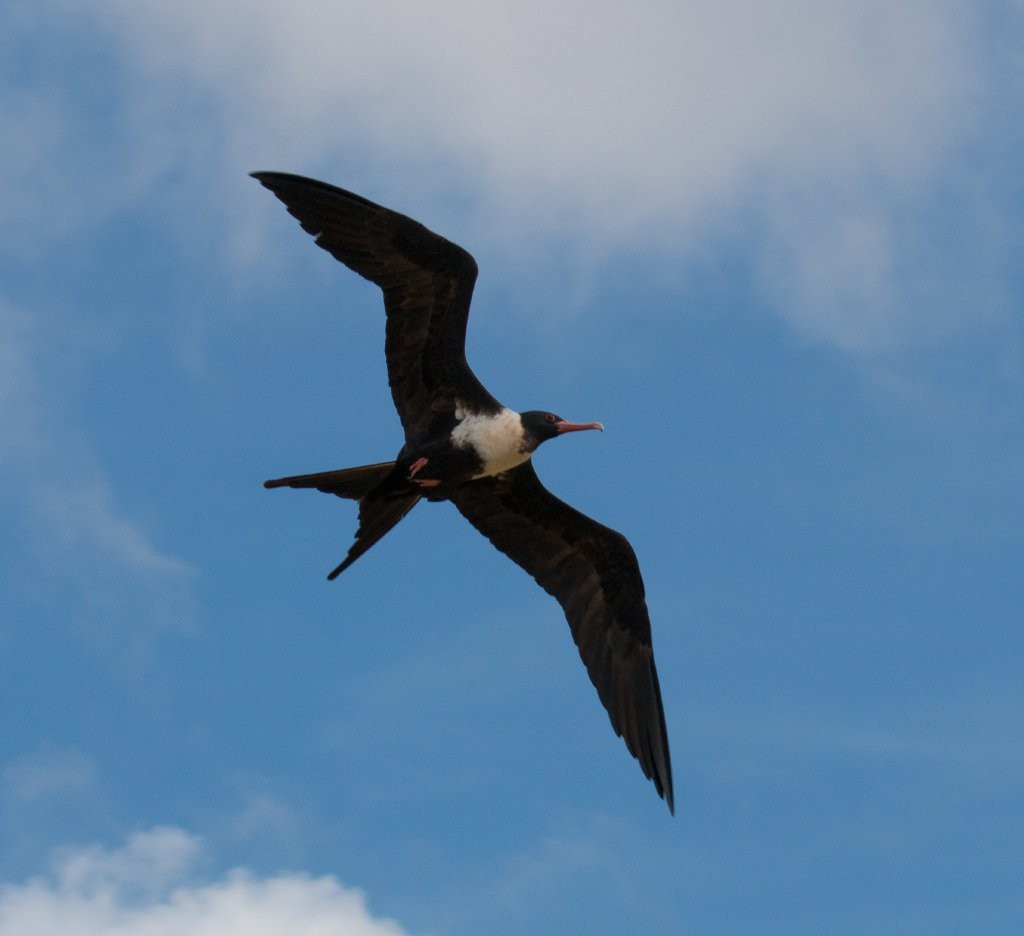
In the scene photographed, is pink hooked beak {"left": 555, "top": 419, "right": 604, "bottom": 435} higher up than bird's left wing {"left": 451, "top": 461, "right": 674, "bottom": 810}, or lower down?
higher up

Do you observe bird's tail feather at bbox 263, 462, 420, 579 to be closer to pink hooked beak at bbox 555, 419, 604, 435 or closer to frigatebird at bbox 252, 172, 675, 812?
frigatebird at bbox 252, 172, 675, 812

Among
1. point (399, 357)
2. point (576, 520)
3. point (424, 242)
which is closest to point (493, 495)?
point (576, 520)

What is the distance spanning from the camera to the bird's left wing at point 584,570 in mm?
10289

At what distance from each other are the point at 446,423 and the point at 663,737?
2416 millimetres

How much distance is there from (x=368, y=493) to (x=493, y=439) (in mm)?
827

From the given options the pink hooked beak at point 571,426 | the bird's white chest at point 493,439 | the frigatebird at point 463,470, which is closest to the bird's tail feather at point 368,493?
the frigatebird at point 463,470

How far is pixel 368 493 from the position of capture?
955 cm

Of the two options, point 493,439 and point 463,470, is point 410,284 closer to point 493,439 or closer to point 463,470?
point 493,439

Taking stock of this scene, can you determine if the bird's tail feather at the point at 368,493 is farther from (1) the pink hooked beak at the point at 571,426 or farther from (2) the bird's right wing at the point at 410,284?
(1) the pink hooked beak at the point at 571,426

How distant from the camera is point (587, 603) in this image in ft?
34.4

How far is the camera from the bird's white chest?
9625 mm

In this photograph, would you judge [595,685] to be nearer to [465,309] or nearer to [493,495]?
[493,495]

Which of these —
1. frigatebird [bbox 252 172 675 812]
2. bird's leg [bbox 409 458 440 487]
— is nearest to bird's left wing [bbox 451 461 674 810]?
frigatebird [bbox 252 172 675 812]

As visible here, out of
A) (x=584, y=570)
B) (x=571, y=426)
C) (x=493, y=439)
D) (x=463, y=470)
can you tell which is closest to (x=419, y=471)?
(x=463, y=470)
